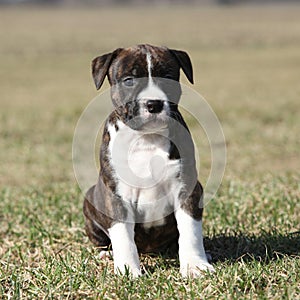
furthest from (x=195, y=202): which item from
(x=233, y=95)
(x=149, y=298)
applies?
(x=233, y=95)

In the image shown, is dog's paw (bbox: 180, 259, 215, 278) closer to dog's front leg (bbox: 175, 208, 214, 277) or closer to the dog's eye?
dog's front leg (bbox: 175, 208, 214, 277)

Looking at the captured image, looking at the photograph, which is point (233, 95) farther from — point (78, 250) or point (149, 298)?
point (149, 298)

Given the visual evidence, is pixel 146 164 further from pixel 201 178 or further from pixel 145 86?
pixel 201 178

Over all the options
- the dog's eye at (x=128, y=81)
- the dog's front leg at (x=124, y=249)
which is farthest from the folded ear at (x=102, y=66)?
the dog's front leg at (x=124, y=249)

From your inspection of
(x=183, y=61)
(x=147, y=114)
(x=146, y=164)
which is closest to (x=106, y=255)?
(x=146, y=164)

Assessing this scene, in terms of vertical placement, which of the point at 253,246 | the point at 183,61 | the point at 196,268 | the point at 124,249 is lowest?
the point at 253,246

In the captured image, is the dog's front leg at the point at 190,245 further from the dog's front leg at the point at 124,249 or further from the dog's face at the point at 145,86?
the dog's face at the point at 145,86

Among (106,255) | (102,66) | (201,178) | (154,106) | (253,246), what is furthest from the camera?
(201,178)

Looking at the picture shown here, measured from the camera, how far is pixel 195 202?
4578 millimetres

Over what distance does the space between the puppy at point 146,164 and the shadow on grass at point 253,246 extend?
0.57 m

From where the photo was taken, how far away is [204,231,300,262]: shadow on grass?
4996mm

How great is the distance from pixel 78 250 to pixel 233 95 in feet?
43.4

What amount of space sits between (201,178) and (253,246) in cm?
390

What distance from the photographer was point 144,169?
14.9ft
